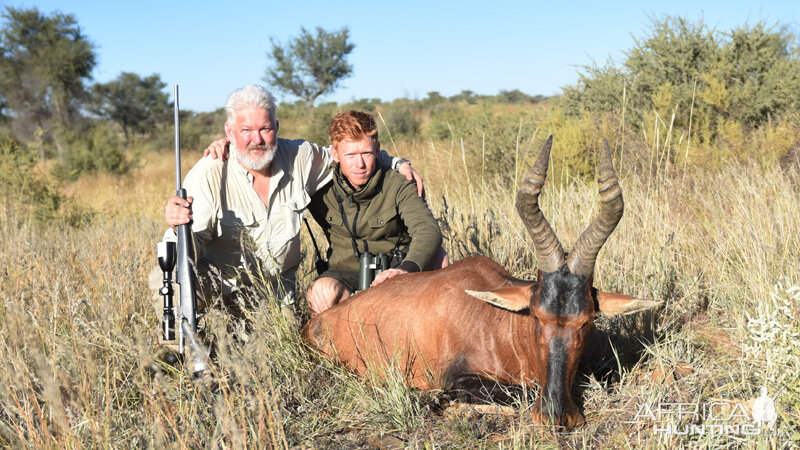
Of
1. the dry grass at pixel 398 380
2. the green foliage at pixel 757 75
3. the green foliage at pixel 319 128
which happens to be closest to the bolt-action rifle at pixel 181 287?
the dry grass at pixel 398 380

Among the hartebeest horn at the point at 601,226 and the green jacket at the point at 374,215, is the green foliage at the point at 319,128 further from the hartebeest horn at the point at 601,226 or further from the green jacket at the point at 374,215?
the hartebeest horn at the point at 601,226

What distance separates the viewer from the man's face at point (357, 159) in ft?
14.3

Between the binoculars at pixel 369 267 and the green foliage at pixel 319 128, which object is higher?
the green foliage at pixel 319 128

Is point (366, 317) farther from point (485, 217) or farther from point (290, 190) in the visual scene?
point (485, 217)

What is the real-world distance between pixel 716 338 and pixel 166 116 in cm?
3910

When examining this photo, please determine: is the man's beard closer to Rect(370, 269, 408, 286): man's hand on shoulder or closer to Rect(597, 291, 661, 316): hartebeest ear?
Rect(370, 269, 408, 286): man's hand on shoulder

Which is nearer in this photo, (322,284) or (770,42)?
(322,284)

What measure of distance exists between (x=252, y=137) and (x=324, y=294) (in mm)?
1228

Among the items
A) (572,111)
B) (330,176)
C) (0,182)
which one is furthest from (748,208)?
(0,182)

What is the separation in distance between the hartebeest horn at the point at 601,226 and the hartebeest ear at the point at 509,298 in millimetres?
269

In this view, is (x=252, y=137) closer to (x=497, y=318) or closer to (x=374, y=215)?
(x=374, y=215)

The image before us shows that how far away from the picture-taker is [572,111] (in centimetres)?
1179

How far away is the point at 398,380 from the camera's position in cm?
327

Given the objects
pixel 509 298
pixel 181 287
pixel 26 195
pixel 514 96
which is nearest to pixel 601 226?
pixel 509 298
